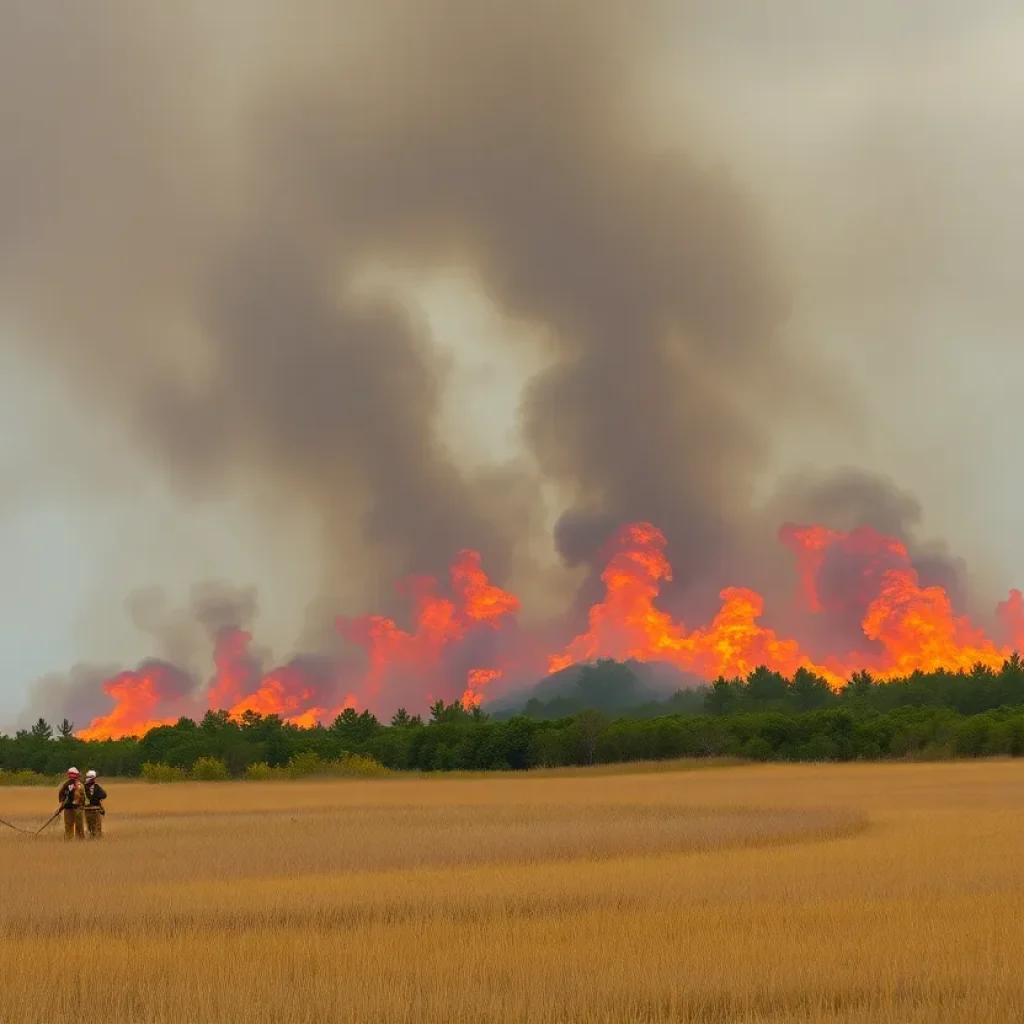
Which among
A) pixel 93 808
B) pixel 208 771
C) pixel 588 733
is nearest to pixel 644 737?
pixel 588 733

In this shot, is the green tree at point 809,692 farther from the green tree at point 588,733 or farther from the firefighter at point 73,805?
the firefighter at point 73,805

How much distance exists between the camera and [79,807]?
39906mm

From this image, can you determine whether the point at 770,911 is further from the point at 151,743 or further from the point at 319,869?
the point at 151,743

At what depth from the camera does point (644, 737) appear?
121 metres

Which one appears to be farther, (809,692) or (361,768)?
(809,692)

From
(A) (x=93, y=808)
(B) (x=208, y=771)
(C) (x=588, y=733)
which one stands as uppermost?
(A) (x=93, y=808)

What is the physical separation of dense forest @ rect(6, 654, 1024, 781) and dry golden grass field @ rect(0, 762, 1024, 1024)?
6964cm

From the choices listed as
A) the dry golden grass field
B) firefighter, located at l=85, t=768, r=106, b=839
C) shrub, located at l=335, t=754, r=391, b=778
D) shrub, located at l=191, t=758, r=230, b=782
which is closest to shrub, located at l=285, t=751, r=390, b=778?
shrub, located at l=335, t=754, r=391, b=778

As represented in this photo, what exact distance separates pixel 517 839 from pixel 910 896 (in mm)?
15202

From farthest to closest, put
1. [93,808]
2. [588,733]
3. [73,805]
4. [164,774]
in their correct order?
1. [588,733]
2. [164,774]
3. [93,808]
4. [73,805]

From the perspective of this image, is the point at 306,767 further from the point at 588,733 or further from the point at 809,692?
the point at 809,692

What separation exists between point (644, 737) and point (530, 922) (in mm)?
102139

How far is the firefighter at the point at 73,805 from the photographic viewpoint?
3966cm

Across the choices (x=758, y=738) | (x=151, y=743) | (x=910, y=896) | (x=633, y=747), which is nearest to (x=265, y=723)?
(x=151, y=743)
